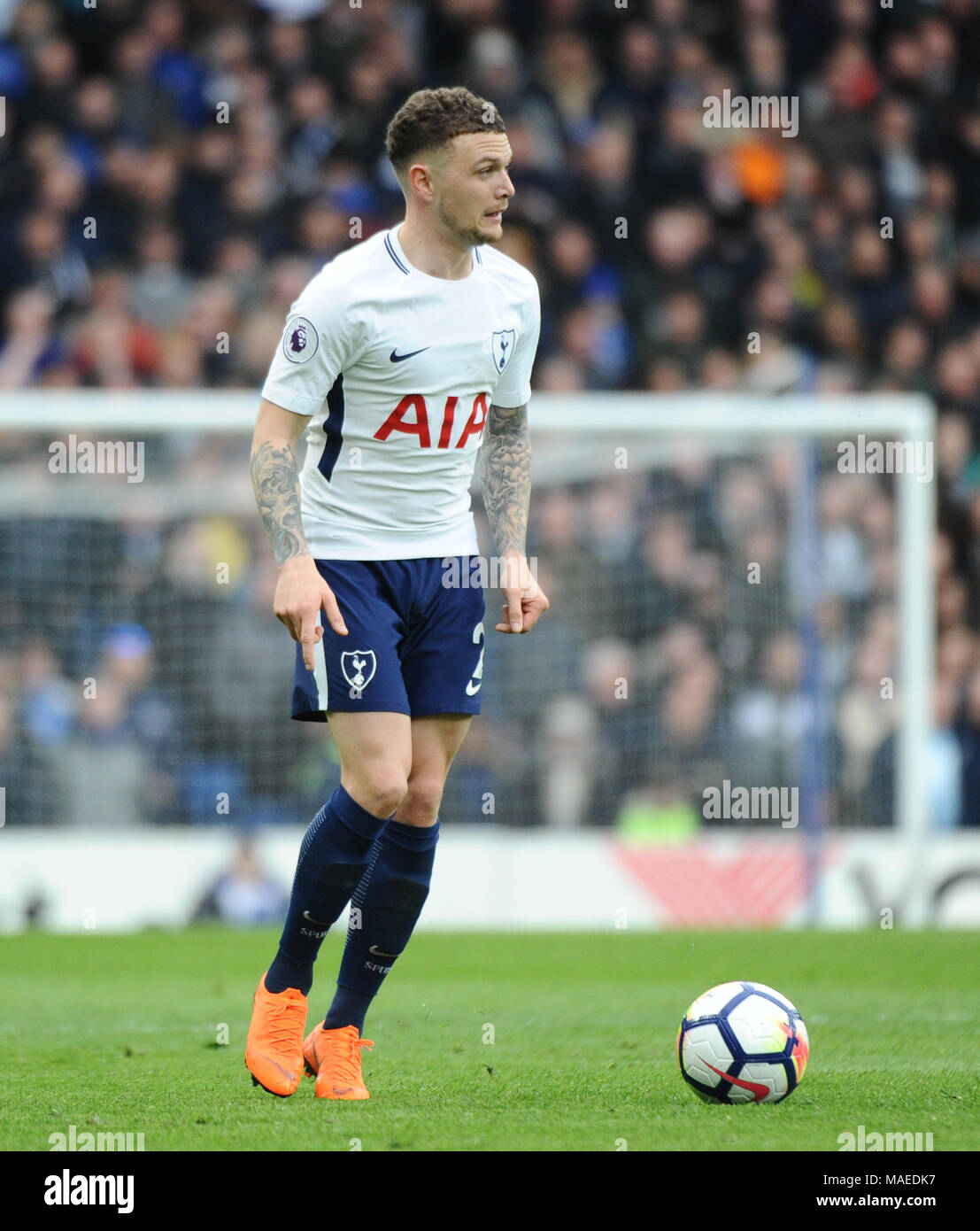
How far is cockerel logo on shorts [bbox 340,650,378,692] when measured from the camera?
4.33 meters

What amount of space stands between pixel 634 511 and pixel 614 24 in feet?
18.7

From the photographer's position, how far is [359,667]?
14.2 ft

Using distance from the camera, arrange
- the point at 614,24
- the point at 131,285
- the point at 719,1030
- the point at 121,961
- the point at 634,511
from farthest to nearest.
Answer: the point at 614,24 < the point at 131,285 < the point at 634,511 < the point at 121,961 < the point at 719,1030

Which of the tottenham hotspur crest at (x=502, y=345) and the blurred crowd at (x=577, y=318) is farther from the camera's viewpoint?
the blurred crowd at (x=577, y=318)

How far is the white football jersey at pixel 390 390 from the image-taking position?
14.4 feet

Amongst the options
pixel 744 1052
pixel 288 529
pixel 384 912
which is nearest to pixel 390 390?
pixel 288 529

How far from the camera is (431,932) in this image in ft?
33.3

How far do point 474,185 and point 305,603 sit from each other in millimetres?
1097

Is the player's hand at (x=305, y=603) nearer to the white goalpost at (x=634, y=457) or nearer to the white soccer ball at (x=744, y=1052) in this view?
the white soccer ball at (x=744, y=1052)

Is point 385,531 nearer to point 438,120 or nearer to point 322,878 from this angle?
point 322,878

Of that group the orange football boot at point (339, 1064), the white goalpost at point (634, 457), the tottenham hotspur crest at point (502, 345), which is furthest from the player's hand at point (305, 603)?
the white goalpost at point (634, 457)
